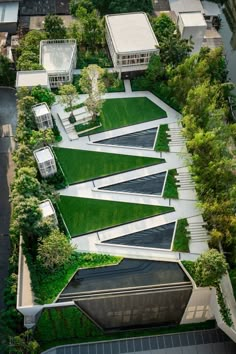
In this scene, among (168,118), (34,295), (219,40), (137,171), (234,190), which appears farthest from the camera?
(219,40)

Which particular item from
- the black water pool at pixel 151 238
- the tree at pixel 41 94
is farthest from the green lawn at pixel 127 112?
the black water pool at pixel 151 238

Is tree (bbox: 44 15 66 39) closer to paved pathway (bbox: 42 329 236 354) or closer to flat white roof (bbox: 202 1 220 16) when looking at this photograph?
flat white roof (bbox: 202 1 220 16)

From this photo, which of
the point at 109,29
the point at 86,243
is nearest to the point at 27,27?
the point at 109,29

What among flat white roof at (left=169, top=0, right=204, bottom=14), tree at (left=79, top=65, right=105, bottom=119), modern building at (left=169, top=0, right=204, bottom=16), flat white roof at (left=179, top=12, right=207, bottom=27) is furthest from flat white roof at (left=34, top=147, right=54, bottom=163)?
flat white roof at (left=169, top=0, right=204, bottom=14)

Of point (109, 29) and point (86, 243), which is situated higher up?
point (109, 29)

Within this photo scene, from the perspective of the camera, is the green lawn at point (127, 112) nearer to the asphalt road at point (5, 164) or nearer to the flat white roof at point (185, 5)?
the asphalt road at point (5, 164)

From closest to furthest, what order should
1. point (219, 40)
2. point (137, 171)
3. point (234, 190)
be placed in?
point (234, 190), point (137, 171), point (219, 40)

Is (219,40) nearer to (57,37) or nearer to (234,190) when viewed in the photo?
(57,37)
